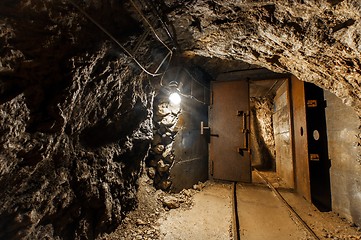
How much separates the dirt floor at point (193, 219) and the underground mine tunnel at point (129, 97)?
8.3 inches

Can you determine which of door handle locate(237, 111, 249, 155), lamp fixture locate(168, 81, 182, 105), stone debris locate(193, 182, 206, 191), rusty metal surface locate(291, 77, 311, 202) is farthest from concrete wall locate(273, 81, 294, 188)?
lamp fixture locate(168, 81, 182, 105)

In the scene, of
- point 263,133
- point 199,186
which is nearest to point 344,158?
point 199,186

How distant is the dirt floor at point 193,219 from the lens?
2611 mm

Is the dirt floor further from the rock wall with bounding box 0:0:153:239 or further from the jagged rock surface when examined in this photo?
the jagged rock surface

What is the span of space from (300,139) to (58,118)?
456 cm

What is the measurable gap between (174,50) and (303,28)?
192 cm

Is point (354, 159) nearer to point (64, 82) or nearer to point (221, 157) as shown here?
point (221, 157)

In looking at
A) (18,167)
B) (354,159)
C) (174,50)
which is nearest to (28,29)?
(18,167)

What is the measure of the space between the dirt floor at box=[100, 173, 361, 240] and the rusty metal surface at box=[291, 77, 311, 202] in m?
0.35

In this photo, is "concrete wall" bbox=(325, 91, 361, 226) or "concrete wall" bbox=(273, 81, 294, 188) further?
"concrete wall" bbox=(273, 81, 294, 188)

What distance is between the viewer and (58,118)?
5.43ft

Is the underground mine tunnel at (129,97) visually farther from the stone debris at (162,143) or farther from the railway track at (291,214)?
the railway track at (291,214)

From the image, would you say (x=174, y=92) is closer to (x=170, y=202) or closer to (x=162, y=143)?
(x=162, y=143)

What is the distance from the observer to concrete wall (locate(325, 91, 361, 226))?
2.82 m
